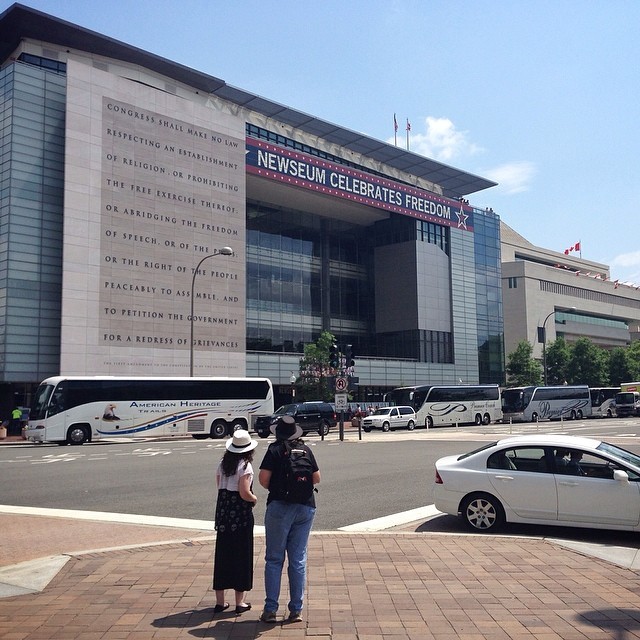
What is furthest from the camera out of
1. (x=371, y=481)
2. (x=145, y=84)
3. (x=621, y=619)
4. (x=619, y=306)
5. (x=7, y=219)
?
(x=619, y=306)

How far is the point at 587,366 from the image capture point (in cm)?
8269

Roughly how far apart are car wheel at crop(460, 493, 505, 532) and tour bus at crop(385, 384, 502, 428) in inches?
1563

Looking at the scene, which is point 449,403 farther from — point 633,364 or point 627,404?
point 633,364

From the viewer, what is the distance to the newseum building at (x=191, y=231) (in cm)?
4416

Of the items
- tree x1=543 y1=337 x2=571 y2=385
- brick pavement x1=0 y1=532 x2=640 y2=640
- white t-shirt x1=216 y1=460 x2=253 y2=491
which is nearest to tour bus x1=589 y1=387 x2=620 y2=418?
tree x1=543 y1=337 x2=571 y2=385

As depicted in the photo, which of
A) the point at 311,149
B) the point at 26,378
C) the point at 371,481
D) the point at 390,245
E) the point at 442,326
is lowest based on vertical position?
the point at 371,481

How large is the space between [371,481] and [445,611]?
10.0 meters

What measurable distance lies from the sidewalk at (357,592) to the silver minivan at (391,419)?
36765mm

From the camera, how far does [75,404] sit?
32281mm

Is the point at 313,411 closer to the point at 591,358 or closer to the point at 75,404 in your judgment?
the point at 75,404

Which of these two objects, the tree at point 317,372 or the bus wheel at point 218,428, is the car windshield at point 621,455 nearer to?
the bus wheel at point 218,428

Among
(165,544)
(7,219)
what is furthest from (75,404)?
(165,544)

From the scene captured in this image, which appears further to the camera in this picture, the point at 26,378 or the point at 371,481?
the point at 26,378

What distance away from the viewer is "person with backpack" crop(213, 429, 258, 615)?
241 inches
